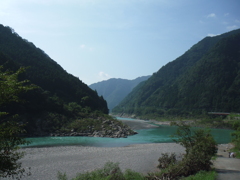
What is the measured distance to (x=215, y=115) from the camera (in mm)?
123938

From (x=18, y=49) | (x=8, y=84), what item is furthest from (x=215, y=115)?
(x=8, y=84)

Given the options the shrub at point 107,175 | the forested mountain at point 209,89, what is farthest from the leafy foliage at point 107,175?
the forested mountain at point 209,89

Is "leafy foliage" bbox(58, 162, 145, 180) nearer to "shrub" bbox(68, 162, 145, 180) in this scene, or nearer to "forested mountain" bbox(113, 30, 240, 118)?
"shrub" bbox(68, 162, 145, 180)

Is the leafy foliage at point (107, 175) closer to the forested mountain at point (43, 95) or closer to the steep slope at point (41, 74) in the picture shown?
the forested mountain at point (43, 95)

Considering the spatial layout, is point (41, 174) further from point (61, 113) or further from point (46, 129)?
point (61, 113)

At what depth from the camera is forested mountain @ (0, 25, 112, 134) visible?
56.5 meters

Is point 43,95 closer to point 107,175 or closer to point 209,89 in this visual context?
point 107,175

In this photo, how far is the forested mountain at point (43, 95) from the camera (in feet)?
185

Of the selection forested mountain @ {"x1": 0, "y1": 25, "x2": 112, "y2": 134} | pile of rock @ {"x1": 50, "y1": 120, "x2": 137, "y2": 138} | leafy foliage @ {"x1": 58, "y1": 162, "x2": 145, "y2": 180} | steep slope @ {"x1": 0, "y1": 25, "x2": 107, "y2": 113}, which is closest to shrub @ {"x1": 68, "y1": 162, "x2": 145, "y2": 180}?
leafy foliage @ {"x1": 58, "y1": 162, "x2": 145, "y2": 180}

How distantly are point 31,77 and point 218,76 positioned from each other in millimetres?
138265

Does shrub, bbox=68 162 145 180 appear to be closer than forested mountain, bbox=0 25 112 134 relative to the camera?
Yes

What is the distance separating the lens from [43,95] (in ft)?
213

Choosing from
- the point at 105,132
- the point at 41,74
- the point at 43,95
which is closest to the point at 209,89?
the point at 105,132

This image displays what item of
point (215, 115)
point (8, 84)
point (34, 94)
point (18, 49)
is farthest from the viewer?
point (215, 115)
